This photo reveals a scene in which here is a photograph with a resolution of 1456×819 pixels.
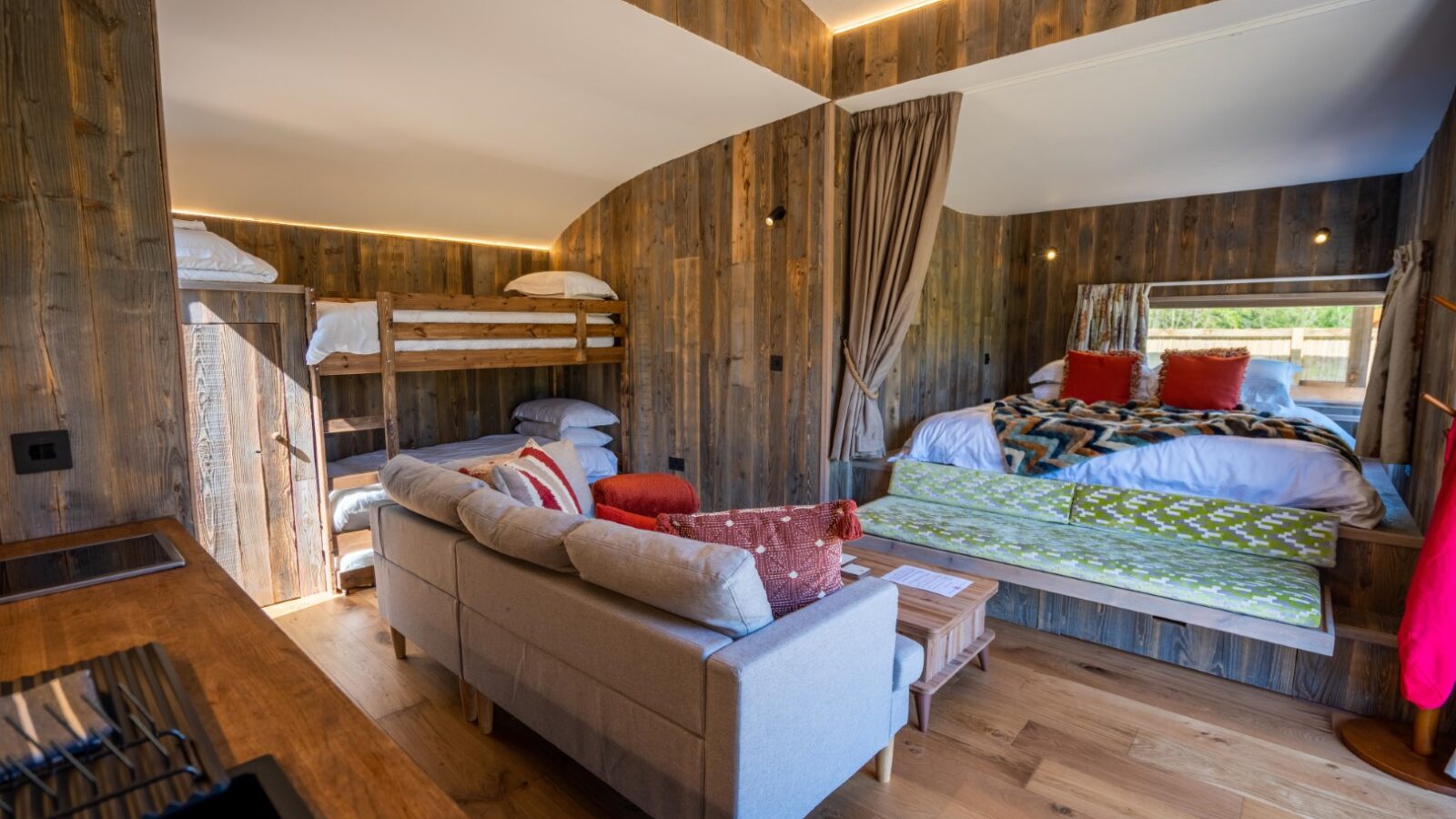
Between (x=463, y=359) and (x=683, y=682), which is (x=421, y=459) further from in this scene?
(x=683, y=682)

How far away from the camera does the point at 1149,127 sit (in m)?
3.74

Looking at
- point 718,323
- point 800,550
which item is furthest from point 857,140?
point 800,550

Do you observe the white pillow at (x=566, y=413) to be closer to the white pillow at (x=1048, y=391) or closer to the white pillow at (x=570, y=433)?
the white pillow at (x=570, y=433)

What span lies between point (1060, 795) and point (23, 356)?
2844 millimetres

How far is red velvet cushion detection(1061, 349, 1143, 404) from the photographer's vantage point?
461 centimetres

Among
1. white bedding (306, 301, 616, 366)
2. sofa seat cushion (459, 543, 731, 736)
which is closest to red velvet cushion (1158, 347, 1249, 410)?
white bedding (306, 301, 616, 366)

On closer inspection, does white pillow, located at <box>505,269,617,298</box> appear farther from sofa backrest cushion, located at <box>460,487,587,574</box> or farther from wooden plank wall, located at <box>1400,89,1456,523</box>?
wooden plank wall, located at <box>1400,89,1456,523</box>

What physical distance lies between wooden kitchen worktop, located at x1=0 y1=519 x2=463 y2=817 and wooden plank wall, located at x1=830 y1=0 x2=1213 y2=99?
3.30 m

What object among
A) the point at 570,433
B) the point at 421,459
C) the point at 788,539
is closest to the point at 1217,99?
the point at 788,539

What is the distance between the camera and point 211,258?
301cm

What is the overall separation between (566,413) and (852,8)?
9.54 ft

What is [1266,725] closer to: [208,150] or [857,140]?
[857,140]

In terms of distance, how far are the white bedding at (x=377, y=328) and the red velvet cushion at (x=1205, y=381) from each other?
3.74 m

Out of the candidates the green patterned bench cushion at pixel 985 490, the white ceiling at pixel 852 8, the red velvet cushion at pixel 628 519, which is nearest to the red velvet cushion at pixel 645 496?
the red velvet cushion at pixel 628 519
